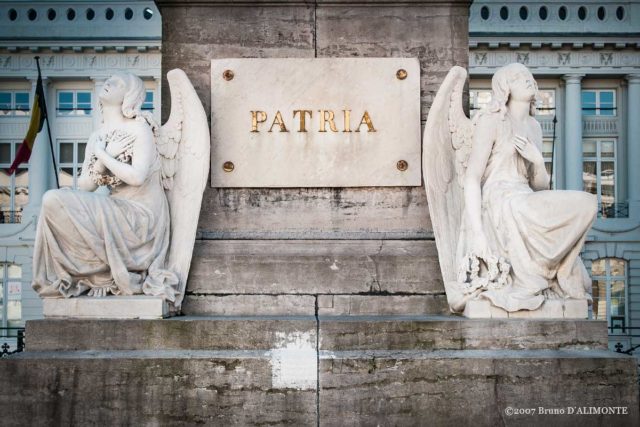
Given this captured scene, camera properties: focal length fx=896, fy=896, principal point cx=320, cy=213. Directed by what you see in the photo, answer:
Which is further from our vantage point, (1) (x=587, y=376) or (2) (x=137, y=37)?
(2) (x=137, y=37)

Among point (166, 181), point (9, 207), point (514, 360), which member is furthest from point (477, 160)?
point (9, 207)

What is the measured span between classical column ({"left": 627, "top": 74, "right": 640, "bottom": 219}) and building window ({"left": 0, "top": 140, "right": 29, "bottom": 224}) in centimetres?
2615

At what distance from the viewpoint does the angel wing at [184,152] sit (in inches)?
283

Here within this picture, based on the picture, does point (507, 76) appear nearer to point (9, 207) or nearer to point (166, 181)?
point (166, 181)

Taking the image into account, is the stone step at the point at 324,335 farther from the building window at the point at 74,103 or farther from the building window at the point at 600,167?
the building window at the point at 600,167

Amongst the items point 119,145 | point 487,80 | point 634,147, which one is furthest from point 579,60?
point 119,145

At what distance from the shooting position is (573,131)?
3859 cm

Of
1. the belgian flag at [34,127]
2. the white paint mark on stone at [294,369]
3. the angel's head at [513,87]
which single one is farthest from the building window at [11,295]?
the angel's head at [513,87]

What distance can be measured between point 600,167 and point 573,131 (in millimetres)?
2312

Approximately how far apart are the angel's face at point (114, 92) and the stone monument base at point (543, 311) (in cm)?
316

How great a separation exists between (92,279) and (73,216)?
53 cm

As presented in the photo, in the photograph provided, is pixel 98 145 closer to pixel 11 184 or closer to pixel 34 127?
pixel 34 127

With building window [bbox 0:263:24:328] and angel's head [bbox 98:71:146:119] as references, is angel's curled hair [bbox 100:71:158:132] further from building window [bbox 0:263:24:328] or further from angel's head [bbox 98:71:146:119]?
building window [bbox 0:263:24:328]

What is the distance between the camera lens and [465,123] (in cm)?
726
